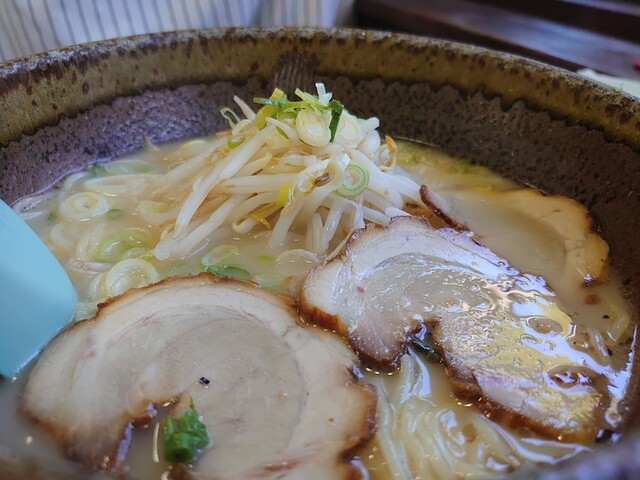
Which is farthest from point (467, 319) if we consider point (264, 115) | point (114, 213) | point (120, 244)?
point (114, 213)

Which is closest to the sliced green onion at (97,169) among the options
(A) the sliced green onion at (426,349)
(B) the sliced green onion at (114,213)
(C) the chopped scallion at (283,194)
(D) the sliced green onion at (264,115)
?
(B) the sliced green onion at (114,213)

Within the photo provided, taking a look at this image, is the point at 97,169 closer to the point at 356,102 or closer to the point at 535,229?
the point at 356,102

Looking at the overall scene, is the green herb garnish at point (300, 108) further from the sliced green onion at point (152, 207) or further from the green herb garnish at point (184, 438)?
the green herb garnish at point (184, 438)

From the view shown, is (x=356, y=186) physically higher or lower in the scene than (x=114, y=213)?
higher

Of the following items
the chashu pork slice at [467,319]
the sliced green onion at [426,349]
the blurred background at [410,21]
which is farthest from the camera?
the blurred background at [410,21]

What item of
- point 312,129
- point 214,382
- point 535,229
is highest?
point 312,129

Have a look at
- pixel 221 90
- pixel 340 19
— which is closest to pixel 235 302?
pixel 221 90

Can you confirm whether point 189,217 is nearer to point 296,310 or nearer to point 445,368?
point 296,310
